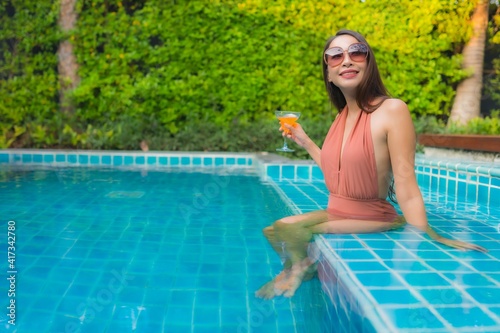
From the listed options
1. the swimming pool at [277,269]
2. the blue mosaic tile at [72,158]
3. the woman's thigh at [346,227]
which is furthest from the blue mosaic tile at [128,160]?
the woman's thigh at [346,227]

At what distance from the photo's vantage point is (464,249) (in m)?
2.38

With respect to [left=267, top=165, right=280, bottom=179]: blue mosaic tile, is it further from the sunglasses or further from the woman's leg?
the sunglasses

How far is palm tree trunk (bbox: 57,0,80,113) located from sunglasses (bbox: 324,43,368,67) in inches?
286

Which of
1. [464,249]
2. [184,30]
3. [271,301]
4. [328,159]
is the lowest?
[271,301]

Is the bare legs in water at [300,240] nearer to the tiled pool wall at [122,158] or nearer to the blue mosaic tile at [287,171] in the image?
the blue mosaic tile at [287,171]

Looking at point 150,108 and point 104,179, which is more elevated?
point 150,108

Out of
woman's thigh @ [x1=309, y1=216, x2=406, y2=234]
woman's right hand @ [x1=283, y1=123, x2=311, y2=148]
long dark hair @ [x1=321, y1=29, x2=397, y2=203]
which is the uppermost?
long dark hair @ [x1=321, y1=29, x2=397, y2=203]

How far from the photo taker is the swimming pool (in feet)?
5.61

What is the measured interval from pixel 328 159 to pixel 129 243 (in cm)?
160

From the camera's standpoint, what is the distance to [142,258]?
323cm

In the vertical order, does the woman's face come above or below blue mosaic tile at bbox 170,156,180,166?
above

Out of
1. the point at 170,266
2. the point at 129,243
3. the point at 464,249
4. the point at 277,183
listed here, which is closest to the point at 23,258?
the point at 129,243

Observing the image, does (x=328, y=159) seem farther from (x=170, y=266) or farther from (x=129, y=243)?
(x=129, y=243)

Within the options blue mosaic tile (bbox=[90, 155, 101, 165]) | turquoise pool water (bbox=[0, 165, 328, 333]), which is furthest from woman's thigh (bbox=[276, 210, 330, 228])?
blue mosaic tile (bbox=[90, 155, 101, 165])
